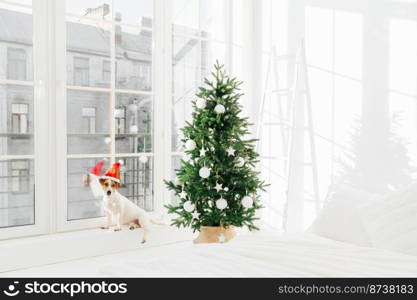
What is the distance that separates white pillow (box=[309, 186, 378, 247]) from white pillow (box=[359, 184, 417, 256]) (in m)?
0.04

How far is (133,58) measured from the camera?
3.42m

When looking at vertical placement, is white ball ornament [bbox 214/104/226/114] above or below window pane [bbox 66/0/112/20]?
below

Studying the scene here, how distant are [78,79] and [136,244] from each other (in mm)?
1389

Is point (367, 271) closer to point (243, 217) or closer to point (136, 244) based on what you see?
point (243, 217)

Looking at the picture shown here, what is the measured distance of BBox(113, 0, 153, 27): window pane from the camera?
3.31 meters

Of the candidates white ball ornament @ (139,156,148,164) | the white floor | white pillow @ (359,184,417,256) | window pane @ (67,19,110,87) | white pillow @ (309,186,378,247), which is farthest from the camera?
white ball ornament @ (139,156,148,164)

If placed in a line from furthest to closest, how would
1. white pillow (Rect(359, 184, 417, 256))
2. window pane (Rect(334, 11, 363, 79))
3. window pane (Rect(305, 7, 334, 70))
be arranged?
1. window pane (Rect(305, 7, 334, 70))
2. window pane (Rect(334, 11, 363, 79))
3. white pillow (Rect(359, 184, 417, 256))

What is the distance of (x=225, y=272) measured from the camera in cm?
137

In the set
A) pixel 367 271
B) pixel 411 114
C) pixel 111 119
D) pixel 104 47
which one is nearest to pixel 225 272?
pixel 367 271

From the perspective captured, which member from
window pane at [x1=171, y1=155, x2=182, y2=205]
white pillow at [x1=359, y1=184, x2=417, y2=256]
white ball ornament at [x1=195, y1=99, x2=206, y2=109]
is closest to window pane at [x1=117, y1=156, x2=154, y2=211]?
window pane at [x1=171, y1=155, x2=182, y2=205]

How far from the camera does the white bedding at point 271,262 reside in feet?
4.52

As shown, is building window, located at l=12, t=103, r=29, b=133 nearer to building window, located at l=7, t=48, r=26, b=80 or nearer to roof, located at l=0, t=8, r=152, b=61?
building window, located at l=7, t=48, r=26, b=80

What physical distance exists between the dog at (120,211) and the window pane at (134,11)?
137cm

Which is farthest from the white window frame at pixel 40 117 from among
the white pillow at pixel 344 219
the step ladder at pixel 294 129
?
the white pillow at pixel 344 219
